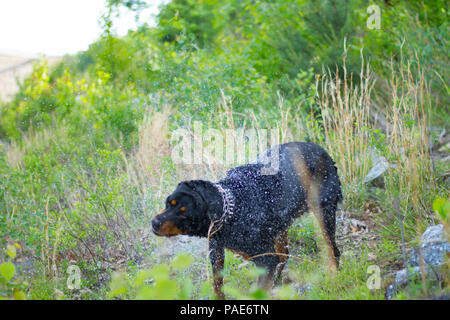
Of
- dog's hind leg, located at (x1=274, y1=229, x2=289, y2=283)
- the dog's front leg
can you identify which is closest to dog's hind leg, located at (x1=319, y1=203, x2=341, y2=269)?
dog's hind leg, located at (x1=274, y1=229, x2=289, y2=283)

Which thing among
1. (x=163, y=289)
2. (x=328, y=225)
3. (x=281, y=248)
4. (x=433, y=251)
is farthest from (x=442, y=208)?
(x=163, y=289)

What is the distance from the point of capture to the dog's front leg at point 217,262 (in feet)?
8.98

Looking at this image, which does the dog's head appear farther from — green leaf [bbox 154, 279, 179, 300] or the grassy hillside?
green leaf [bbox 154, 279, 179, 300]

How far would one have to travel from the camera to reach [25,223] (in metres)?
3.49

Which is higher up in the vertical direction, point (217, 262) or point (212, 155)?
point (212, 155)

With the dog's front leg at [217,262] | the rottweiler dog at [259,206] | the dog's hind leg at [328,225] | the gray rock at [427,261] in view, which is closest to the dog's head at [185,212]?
the rottweiler dog at [259,206]

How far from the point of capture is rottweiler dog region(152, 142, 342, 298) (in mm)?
2531

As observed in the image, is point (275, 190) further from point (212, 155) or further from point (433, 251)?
point (212, 155)

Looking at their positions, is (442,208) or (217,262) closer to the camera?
(442,208)

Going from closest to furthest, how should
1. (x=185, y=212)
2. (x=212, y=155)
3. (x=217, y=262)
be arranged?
1. (x=185, y=212)
2. (x=217, y=262)
3. (x=212, y=155)

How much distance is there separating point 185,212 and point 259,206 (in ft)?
1.96

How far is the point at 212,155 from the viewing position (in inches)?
185

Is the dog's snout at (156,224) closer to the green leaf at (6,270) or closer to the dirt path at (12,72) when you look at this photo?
the green leaf at (6,270)
